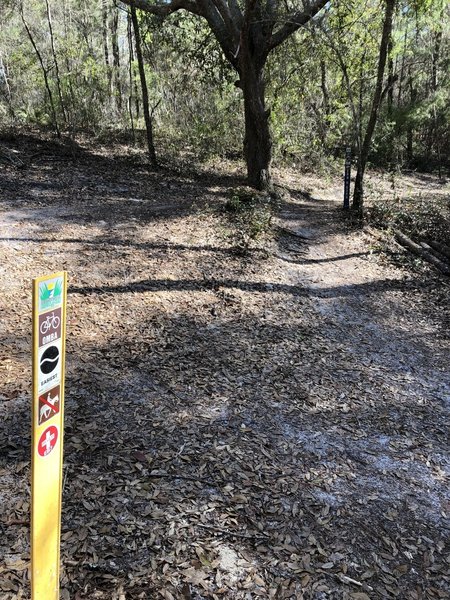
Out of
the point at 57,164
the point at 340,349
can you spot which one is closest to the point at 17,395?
the point at 340,349

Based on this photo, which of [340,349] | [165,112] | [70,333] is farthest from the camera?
[165,112]

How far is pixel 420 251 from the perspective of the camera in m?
9.66

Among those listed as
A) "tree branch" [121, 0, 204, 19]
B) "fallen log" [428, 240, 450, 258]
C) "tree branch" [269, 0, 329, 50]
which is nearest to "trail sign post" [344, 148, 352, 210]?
"fallen log" [428, 240, 450, 258]

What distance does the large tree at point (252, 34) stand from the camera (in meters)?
10.9

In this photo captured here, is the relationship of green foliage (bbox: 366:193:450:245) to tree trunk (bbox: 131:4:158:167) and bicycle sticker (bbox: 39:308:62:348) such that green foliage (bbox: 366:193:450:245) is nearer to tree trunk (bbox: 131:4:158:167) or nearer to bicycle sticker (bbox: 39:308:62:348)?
tree trunk (bbox: 131:4:158:167)

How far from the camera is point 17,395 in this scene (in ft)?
12.9

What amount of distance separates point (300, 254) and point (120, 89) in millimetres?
13447

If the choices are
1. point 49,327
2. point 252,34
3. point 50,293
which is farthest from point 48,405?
point 252,34

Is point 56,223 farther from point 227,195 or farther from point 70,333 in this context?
point 227,195

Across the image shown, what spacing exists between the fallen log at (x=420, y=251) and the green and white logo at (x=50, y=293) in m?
8.54

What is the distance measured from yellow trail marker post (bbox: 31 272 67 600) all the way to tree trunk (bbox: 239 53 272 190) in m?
11.2

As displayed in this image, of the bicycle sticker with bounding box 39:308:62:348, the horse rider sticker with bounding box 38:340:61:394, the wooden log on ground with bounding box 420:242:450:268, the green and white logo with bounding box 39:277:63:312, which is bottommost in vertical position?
the wooden log on ground with bounding box 420:242:450:268

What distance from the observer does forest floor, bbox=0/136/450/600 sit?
276 cm

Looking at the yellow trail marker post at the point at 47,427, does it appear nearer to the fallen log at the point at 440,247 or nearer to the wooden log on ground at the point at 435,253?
the wooden log on ground at the point at 435,253
